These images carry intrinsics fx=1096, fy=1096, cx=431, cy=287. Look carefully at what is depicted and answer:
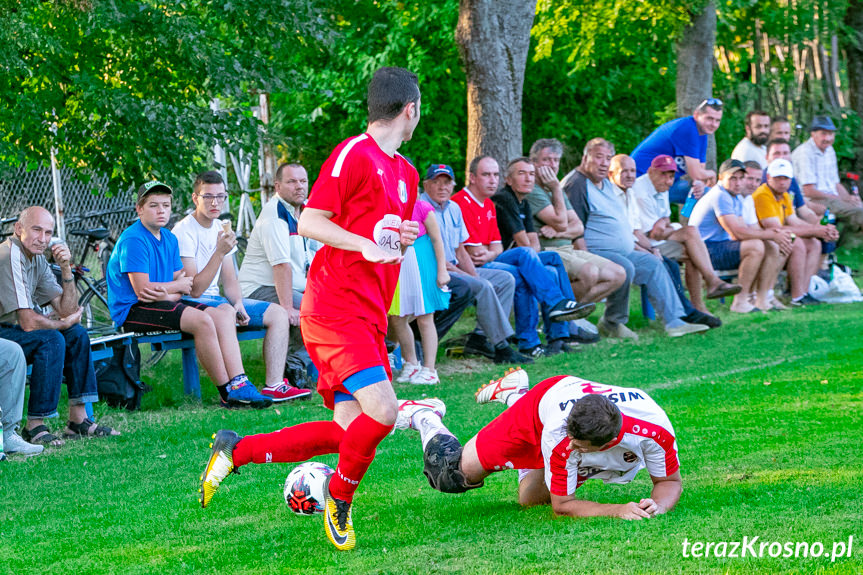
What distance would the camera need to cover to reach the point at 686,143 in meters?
13.2

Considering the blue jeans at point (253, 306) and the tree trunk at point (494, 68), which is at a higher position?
the tree trunk at point (494, 68)

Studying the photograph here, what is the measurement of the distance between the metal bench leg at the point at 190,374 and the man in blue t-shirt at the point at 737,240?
22.3 ft

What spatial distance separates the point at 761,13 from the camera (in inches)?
793

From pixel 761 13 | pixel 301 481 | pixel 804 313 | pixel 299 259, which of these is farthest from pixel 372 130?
pixel 761 13

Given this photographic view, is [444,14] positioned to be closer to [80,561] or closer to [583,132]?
[583,132]

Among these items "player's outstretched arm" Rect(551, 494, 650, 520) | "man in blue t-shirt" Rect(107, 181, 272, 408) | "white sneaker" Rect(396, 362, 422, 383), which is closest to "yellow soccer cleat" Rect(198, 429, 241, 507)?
"player's outstretched arm" Rect(551, 494, 650, 520)

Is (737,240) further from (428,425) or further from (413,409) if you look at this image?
(428,425)

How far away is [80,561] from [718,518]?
2702 mm

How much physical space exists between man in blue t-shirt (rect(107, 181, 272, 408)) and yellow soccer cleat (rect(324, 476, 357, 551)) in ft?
12.7

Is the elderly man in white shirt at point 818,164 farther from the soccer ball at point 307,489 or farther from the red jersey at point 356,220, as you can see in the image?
the soccer ball at point 307,489

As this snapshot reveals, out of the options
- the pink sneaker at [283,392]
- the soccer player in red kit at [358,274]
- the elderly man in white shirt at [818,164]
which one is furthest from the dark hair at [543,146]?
the soccer player in red kit at [358,274]

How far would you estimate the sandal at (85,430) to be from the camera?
7.49 metres

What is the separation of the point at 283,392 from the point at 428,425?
11.4 ft

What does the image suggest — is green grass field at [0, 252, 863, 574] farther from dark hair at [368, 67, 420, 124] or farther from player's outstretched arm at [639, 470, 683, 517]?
dark hair at [368, 67, 420, 124]
